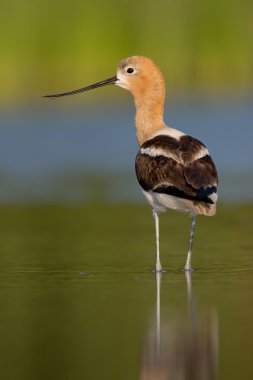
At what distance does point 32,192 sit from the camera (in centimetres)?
1518

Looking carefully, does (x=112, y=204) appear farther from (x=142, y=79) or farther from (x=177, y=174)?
(x=177, y=174)

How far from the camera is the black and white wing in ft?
32.2

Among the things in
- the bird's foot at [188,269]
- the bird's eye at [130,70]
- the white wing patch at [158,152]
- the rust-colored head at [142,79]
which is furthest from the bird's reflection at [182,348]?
the bird's eye at [130,70]

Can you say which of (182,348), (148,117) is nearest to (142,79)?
(148,117)

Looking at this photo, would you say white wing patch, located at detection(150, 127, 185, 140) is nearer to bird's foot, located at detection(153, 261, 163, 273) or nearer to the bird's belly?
the bird's belly

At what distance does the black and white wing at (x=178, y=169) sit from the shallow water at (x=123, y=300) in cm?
54

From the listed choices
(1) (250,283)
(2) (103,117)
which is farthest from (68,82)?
(1) (250,283)

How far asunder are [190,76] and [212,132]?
9.14 metres

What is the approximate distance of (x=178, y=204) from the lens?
10.1 meters

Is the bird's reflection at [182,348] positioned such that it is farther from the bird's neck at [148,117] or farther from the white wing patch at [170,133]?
the bird's neck at [148,117]

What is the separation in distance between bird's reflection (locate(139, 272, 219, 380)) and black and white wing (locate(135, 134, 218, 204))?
6.41 ft

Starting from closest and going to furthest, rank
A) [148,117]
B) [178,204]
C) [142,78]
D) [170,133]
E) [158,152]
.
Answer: [178,204]
[158,152]
[170,133]
[148,117]
[142,78]

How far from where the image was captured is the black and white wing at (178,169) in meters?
9.80

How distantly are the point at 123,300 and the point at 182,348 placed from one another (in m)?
1.45
